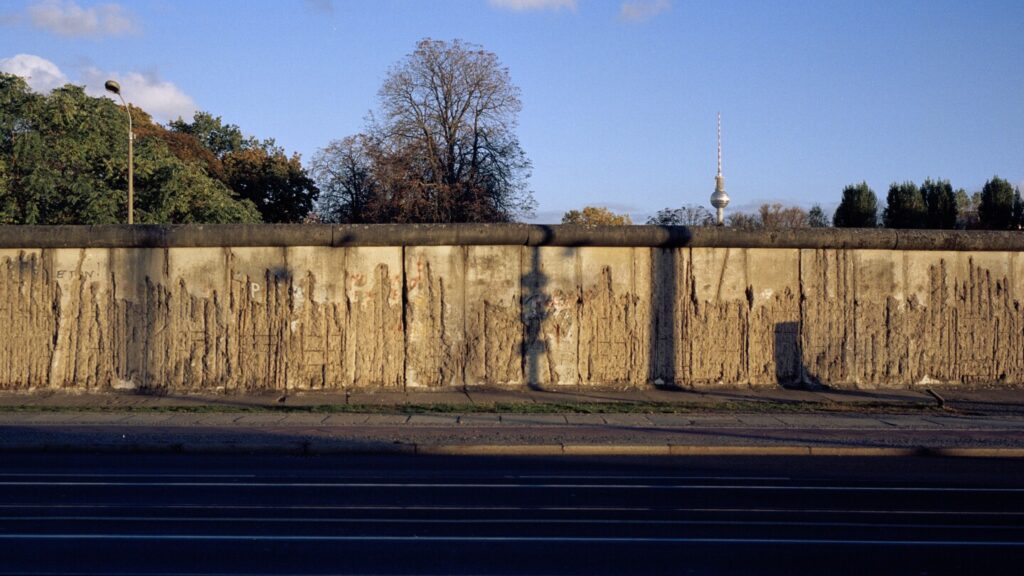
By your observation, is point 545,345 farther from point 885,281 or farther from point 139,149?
point 139,149

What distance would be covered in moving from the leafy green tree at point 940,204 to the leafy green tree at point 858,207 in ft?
7.51

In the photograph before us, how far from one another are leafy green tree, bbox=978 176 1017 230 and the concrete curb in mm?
34270

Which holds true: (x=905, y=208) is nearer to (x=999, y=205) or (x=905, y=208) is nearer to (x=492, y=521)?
(x=999, y=205)

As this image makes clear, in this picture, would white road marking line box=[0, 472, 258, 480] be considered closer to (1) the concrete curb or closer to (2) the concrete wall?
(1) the concrete curb

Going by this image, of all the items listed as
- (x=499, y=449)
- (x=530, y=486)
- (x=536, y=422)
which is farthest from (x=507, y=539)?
(x=536, y=422)

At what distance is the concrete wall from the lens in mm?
17359

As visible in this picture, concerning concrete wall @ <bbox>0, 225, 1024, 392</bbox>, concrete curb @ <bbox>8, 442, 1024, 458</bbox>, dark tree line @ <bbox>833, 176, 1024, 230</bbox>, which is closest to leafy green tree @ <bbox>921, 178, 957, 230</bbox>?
dark tree line @ <bbox>833, 176, 1024, 230</bbox>

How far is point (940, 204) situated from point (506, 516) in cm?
4169

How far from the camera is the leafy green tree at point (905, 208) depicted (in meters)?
44.5

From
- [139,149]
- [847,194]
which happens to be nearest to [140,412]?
[139,149]

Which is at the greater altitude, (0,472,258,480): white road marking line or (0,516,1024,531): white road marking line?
(0,516,1024,531): white road marking line

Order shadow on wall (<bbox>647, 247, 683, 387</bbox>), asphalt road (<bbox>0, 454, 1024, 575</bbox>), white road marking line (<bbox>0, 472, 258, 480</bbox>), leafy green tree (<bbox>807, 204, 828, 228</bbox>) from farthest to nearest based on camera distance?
leafy green tree (<bbox>807, 204, 828, 228</bbox>) < shadow on wall (<bbox>647, 247, 683, 387</bbox>) < white road marking line (<bbox>0, 472, 258, 480</bbox>) < asphalt road (<bbox>0, 454, 1024, 575</bbox>)

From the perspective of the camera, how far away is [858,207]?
1780 inches

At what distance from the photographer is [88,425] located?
1423cm
